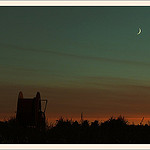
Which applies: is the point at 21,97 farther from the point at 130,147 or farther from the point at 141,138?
the point at 130,147

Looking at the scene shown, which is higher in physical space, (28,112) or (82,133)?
(28,112)

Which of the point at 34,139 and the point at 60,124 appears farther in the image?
the point at 60,124

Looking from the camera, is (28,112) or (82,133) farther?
(28,112)

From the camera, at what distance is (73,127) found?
1309cm

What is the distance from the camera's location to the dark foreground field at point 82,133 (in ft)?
37.1

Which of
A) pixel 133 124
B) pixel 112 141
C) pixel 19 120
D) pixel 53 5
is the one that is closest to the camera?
pixel 112 141

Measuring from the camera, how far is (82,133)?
11734 mm

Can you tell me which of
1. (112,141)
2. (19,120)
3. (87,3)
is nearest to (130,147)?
(112,141)

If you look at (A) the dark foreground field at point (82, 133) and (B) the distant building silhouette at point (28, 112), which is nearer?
(A) the dark foreground field at point (82, 133)

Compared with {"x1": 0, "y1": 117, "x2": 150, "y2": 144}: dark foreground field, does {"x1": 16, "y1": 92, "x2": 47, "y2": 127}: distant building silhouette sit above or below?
above

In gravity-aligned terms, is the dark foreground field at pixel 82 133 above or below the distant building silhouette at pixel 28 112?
below

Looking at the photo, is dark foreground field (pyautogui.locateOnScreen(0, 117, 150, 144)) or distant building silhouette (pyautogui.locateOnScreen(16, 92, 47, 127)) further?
distant building silhouette (pyautogui.locateOnScreen(16, 92, 47, 127))

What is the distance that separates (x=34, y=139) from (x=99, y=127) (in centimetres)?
294

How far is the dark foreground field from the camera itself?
37.1 feet
